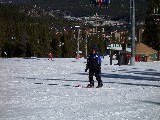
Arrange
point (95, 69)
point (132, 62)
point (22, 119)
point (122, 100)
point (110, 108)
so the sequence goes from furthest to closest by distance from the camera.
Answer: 1. point (132, 62)
2. point (95, 69)
3. point (122, 100)
4. point (110, 108)
5. point (22, 119)

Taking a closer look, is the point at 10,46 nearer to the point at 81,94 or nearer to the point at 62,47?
the point at 62,47

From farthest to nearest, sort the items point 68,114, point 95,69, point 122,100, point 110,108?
point 95,69 → point 122,100 → point 110,108 → point 68,114

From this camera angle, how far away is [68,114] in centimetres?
1005

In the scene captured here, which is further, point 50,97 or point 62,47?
point 62,47

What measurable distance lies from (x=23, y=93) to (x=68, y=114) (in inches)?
203

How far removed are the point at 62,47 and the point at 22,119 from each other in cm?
11269

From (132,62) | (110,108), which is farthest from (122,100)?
(132,62)

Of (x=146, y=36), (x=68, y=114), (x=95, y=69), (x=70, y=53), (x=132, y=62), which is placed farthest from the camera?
(x=70, y=53)

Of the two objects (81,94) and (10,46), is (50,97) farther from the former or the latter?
(10,46)

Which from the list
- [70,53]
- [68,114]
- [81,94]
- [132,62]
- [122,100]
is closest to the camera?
[68,114]

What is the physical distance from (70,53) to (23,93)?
104588 millimetres

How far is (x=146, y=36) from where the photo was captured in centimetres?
7400

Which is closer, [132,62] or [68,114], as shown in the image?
[68,114]

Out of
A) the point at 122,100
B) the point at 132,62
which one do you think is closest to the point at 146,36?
the point at 132,62
